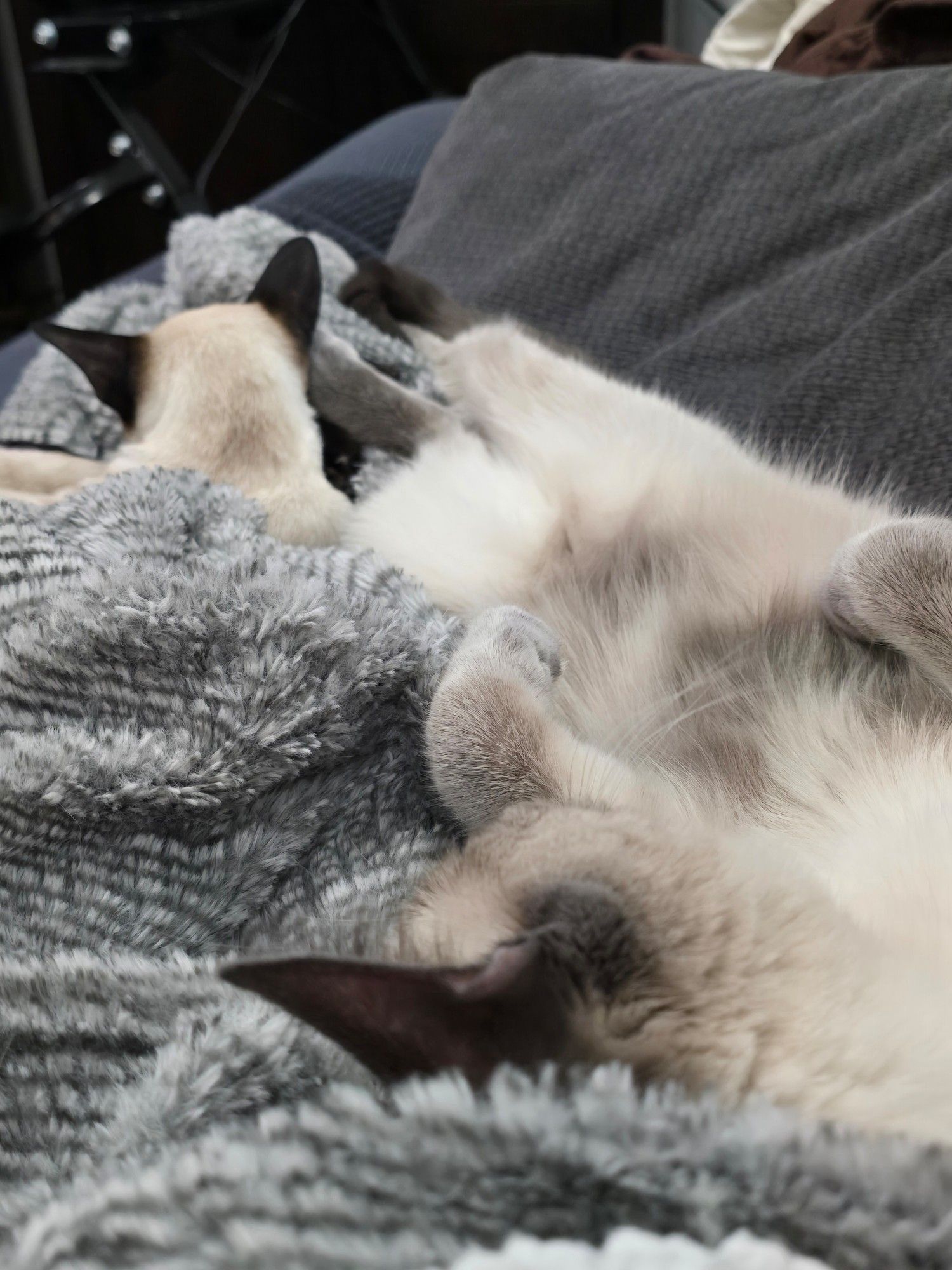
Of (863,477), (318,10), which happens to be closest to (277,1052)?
(863,477)

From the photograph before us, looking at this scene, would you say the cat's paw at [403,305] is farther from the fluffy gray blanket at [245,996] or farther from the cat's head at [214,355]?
the fluffy gray blanket at [245,996]

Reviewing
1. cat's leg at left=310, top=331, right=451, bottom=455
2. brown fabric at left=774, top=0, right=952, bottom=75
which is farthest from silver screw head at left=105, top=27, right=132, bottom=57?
cat's leg at left=310, top=331, right=451, bottom=455

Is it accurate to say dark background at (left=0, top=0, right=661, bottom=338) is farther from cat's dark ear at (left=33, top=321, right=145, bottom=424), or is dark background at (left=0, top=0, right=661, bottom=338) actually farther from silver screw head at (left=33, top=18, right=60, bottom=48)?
cat's dark ear at (left=33, top=321, right=145, bottom=424)

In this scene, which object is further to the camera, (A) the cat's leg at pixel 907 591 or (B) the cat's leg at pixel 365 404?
(B) the cat's leg at pixel 365 404

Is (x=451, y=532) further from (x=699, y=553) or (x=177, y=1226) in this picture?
(x=177, y=1226)

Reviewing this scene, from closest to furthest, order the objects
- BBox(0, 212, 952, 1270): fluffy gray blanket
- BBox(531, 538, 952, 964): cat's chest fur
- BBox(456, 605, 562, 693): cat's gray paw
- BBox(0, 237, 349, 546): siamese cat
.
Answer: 1. BBox(0, 212, 952, 1270): fluffy gray blanket
2. BBox(531, 538, 952, 964): cat's chest fur
3. BBox(456, 605, 562, 693): cat's gray paw
4. BBox(0, 237, 349, 546): siamese cat

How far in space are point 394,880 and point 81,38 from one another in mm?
2923

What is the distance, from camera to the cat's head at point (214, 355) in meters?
1.21

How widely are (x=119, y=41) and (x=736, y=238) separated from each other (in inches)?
85.4

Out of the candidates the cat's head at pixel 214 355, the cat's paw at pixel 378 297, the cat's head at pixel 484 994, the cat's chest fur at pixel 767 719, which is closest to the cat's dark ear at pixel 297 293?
the cat's head at pixel 214 355

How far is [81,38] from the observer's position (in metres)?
2.79

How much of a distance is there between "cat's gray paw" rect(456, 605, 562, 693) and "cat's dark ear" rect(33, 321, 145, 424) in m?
0.59

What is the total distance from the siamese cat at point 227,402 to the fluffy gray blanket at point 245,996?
0.75 ft

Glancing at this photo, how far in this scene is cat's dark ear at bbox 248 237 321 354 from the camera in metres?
1.25
